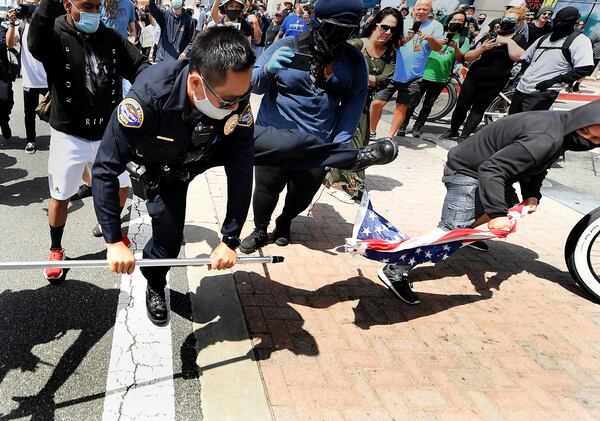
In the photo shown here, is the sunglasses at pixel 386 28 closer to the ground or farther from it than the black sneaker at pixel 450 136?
farther from it

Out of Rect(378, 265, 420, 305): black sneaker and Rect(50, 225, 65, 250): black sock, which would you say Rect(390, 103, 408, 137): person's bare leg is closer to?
Rect(378, 265, 420, 305): black sneaker

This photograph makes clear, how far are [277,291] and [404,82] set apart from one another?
4252mm

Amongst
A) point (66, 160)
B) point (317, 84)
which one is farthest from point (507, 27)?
point (66, 160)

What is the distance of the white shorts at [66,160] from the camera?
2.68m

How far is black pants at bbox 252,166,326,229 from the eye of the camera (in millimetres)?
3320

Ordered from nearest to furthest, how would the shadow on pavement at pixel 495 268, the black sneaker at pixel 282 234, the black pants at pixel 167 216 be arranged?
the black pants at pixel 167 216
the shadow on pavement at pixel 495 268
the black sneaker at pixel 282 234

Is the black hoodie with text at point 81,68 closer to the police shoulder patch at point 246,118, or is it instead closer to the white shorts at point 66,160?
the white shorts at point 66,160

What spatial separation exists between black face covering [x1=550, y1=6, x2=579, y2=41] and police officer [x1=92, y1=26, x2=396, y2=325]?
5398mm

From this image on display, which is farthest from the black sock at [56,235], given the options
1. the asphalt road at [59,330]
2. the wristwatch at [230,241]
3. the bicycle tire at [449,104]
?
the bicycle tire at [449,104]

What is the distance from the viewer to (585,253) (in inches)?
137

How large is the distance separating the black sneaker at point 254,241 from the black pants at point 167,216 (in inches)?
44.5

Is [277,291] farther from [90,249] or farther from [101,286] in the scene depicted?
[90,249]

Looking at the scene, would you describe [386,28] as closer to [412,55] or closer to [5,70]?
[412,55]

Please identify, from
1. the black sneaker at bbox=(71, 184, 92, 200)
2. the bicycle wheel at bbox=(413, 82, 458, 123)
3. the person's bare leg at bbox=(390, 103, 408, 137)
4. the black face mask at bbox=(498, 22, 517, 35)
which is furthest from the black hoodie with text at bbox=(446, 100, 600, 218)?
the bicycle wheel at bbox=(413, 82, 458, 123)
